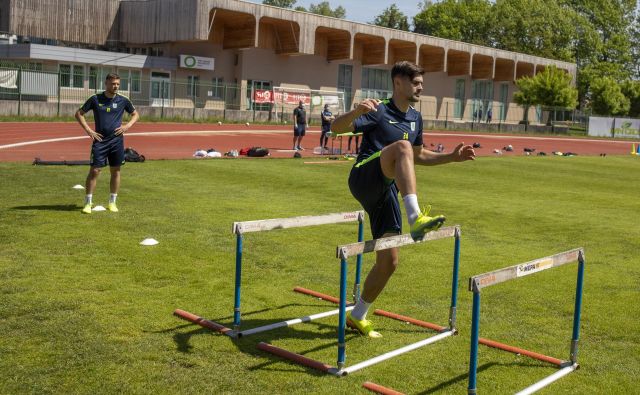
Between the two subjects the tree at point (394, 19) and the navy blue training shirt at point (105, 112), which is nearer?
the navy blue training shirt at point (105, 112)

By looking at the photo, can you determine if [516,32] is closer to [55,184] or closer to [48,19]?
[48,19]

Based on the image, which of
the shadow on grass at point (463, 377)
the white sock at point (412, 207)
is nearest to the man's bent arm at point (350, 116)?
the white sock at point (412, 207)

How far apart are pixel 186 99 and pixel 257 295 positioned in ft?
143

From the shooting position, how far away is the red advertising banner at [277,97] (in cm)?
4831

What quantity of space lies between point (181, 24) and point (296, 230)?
39.9 meters

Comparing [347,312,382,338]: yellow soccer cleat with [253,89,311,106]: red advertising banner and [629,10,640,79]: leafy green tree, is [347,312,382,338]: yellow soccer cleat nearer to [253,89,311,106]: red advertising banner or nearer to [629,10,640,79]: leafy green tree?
[253,89,311,106]: red advertising banner

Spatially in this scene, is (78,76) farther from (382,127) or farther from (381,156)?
(381,156)

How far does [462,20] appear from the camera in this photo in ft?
328

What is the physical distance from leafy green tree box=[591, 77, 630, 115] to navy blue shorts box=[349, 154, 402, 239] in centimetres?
8086

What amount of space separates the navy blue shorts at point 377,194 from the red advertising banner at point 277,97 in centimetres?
4231

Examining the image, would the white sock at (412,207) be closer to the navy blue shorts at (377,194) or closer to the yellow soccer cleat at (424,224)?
the yellow soccer cleat at (424,224)

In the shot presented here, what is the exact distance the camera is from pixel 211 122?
43.3 metres

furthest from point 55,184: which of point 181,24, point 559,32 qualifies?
point 559,32

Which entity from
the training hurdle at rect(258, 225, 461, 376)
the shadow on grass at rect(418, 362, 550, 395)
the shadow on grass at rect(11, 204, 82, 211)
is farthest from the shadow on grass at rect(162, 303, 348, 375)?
the shadow on grass at rect(11, 204, 82, 211)
